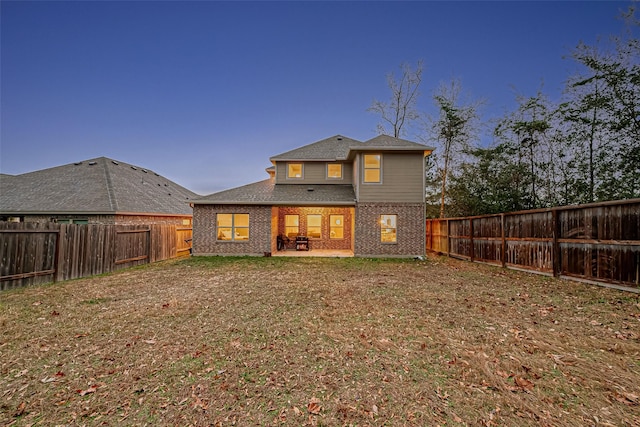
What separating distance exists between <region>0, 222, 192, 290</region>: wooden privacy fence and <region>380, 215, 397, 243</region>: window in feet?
35.3

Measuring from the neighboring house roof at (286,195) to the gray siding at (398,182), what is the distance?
1.07 m

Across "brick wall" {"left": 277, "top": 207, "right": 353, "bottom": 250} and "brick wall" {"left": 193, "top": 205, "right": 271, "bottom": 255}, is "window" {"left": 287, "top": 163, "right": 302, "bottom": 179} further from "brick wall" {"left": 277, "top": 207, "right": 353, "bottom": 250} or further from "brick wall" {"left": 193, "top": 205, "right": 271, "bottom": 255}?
"brick wall" {"left": 193, "top": 205, "right": 271, "bottom": 255}

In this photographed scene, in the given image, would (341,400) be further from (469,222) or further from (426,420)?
(469,222)

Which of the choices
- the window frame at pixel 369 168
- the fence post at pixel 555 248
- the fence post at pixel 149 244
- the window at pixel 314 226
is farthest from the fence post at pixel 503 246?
the fence post at pixel 149 244

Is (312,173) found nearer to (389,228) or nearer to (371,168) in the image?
(371,168)

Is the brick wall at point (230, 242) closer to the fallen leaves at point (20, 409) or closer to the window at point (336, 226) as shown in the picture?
the window at point (336, 226)

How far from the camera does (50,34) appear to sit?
47.6ft

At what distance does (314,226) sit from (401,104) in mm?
12592

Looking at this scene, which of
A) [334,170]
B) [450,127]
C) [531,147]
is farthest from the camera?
[450,127]

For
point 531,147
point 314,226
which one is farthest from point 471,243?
point 314,226

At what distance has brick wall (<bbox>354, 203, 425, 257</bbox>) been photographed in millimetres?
12852

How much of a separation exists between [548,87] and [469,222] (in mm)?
7744

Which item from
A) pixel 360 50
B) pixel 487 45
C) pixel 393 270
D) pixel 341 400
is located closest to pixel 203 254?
pixel 393 270

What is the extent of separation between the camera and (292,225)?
15.9 metres
